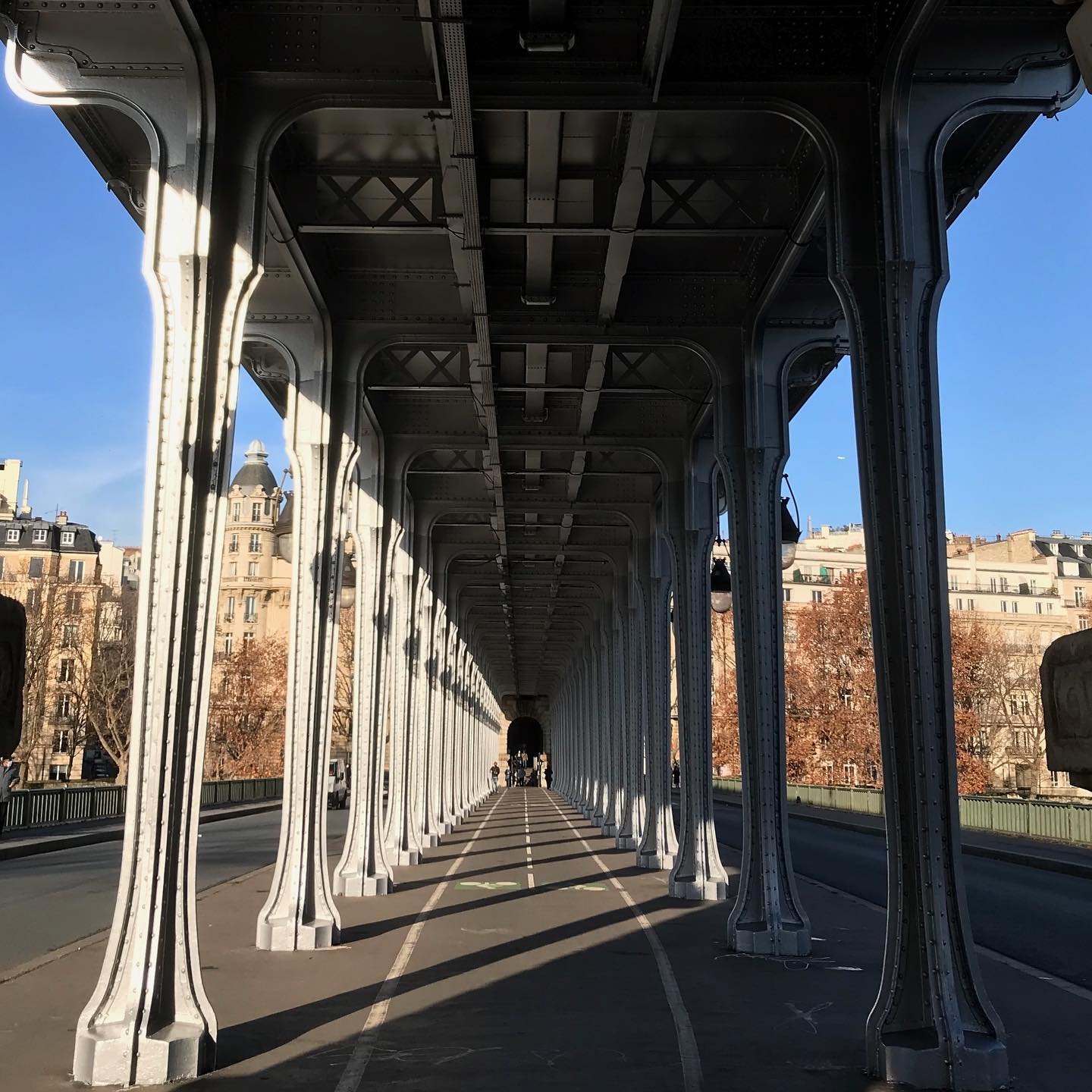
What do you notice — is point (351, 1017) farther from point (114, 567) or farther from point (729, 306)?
point (114, 567)

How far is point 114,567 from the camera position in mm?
111250

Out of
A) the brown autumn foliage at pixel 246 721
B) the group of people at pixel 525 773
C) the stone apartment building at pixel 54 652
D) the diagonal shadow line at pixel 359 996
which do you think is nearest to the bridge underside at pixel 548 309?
the diagonal shadow line at pixel 359 996

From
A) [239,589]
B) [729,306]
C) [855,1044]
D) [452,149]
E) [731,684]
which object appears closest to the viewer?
[855,1044]

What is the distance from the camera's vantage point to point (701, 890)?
17.4 metres

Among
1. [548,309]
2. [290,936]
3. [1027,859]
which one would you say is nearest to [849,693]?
[1027,859]

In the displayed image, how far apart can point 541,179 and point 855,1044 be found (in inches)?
320

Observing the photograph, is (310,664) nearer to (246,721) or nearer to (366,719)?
(366,719)

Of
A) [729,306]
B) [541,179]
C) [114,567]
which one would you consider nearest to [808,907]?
[729,306]

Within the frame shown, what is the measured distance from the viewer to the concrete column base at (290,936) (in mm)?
12352

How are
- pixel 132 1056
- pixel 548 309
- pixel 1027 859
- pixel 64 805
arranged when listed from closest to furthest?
pixel 132 1056 → pixel 548 309 → pixel 1027 859 → pixel 64 805

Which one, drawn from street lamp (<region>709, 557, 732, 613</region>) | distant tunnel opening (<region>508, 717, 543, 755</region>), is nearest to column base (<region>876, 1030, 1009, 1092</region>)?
street lamp (<region>709, 557, 732, 613</region>)

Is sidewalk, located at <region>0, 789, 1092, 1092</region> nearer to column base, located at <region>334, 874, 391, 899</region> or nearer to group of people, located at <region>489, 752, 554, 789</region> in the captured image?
column base, located at <region>334, 874, 391, 899</region>

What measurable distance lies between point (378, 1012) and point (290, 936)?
348cm

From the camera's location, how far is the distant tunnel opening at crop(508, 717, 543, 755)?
13025cm
